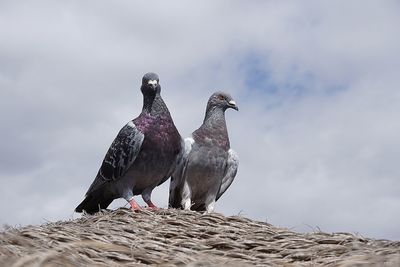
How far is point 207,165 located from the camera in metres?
12.0

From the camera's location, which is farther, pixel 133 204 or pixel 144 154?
pixel 144 154

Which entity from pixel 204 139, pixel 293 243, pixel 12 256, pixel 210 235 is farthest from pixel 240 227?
pixel 204 139

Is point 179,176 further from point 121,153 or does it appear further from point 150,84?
point 150,84

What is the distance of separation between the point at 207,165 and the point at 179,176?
1.49ft

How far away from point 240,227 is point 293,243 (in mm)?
1417

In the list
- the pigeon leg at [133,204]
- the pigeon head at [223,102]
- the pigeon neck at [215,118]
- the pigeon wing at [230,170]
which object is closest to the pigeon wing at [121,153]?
the pigeon leg at [133,204]

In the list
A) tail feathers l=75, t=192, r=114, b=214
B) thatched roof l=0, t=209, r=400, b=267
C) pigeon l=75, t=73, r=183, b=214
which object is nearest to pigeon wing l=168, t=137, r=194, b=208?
pigeon l=75, t=73, r=183, b=214

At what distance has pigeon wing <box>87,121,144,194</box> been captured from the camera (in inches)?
416

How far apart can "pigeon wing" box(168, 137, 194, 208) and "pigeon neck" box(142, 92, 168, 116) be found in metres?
0.62

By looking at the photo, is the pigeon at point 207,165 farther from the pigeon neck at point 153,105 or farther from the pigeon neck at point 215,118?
the pigeon neck at point 153,105

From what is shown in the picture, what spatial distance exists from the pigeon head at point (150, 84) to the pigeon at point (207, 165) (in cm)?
108

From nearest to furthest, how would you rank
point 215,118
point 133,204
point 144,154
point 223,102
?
point 133,204 → point 144,154 → point 215,118 → point 223,102

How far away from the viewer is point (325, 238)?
6457 millimetres

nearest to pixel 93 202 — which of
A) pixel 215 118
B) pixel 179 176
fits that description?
pixel 179 176
